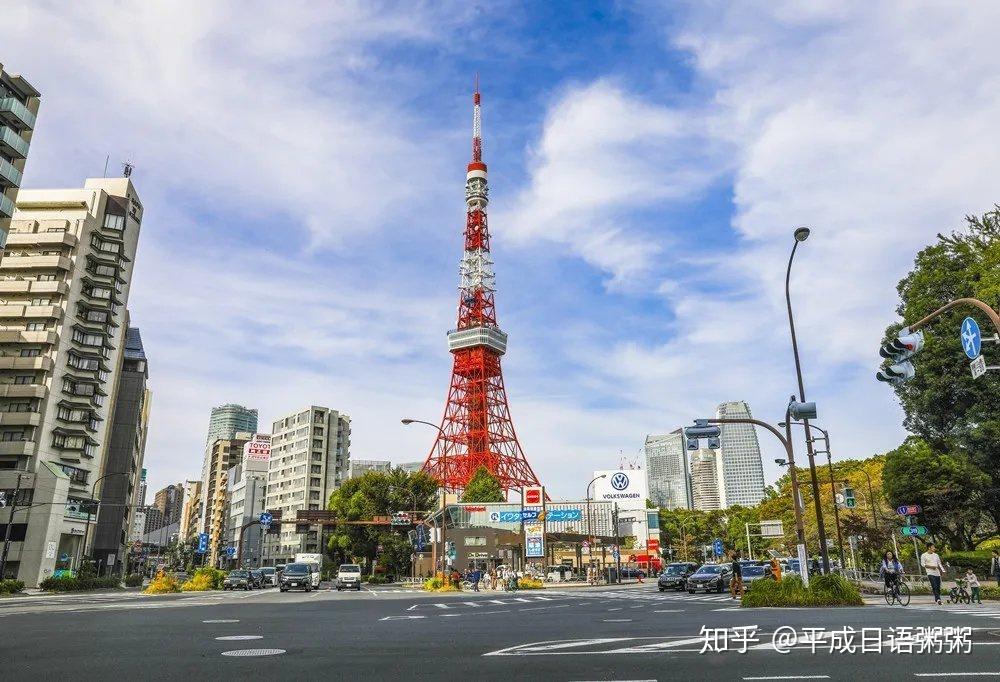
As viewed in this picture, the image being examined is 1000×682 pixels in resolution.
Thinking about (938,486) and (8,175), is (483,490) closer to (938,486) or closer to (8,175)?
(938,486)

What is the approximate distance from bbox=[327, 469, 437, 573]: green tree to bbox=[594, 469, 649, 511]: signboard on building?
124ft

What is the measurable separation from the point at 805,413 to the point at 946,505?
26.7 meters

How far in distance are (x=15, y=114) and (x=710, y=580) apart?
5541 centimetres

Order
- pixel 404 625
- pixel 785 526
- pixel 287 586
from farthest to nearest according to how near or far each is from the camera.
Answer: pixel 785 526 < pixel 287 586 < pixel 404 625

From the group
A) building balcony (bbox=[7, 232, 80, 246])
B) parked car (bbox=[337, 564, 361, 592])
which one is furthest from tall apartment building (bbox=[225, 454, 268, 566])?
parked car (bbox=[337, 564, 361, 592])

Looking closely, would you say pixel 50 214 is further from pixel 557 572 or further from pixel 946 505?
pixel 946 505

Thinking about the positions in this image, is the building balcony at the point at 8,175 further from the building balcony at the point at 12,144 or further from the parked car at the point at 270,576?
the parked car at the point at 270,576

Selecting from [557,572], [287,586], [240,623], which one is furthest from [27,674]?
[557,572]

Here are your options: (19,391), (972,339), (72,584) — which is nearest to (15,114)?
(19,391)

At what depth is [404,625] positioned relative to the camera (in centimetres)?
1488

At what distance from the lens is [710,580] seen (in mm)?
33875

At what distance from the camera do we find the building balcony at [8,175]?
155 feet

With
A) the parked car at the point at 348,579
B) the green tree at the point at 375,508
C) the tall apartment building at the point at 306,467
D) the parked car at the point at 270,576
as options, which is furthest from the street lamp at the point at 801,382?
the tall apartment building at the point at 306,467

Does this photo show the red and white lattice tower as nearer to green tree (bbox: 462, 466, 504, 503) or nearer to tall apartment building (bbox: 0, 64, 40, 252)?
green tree (bbox: 462, 466, 504, 503)
